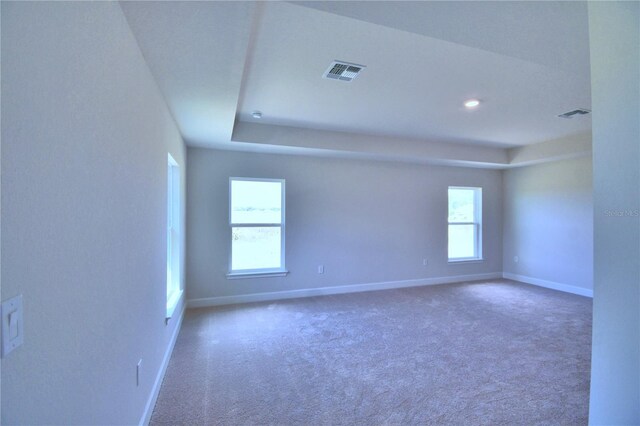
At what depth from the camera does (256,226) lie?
4.77 metres

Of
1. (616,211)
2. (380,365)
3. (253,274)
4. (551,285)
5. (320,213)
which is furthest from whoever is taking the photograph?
(551,285)

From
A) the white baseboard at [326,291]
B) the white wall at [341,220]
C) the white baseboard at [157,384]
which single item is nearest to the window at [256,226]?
the white wall at [341,220]

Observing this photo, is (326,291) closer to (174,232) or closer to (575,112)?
(174,232)

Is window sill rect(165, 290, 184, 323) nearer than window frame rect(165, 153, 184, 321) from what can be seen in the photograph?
Yes

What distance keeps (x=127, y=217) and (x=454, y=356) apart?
9.75 feet

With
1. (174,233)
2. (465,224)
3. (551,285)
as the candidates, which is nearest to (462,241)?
(465,224)

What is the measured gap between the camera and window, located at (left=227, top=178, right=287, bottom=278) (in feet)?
15.3

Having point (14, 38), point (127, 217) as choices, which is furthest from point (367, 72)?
point (14, 38)

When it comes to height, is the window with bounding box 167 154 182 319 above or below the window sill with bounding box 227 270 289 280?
above

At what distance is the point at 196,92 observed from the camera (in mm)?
2391

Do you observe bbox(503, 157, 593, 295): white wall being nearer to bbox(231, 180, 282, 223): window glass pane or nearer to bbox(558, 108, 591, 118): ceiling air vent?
bbox(558, 108, 591, 118): ceiling air vent

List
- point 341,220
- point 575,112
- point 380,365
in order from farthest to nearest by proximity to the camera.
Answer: point 341,220
point 575,112
point 380,365

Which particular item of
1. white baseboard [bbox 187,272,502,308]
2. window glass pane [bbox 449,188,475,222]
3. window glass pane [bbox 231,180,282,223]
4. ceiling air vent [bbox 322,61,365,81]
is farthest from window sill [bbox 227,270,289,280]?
window glass pane [bbox 449,188,475,222]

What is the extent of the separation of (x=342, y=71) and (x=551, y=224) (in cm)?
522
